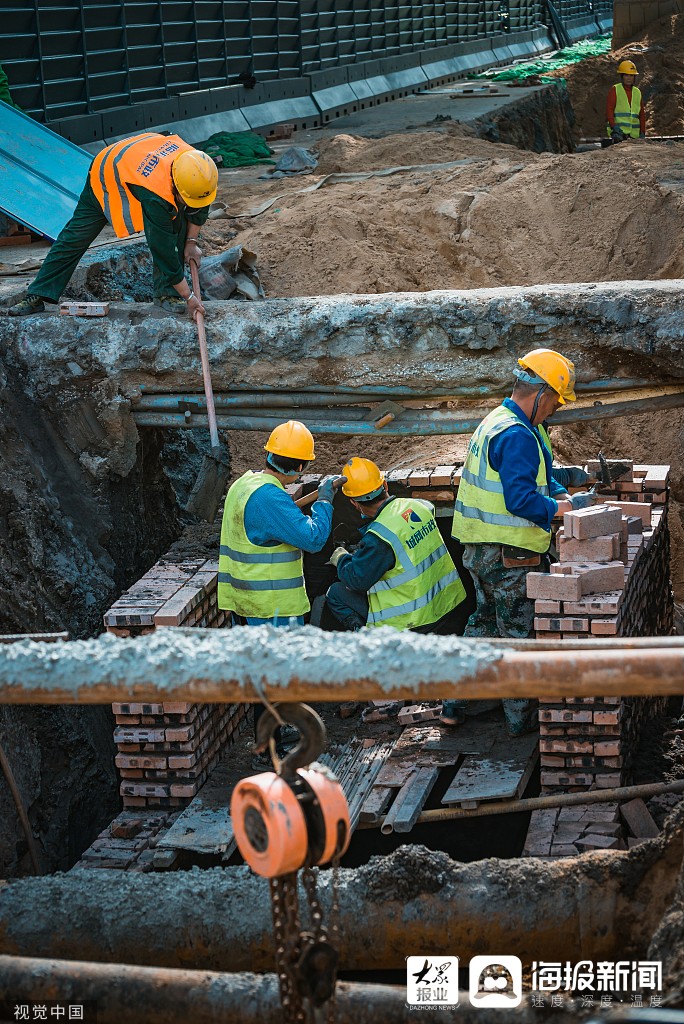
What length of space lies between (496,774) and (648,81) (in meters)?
22.3

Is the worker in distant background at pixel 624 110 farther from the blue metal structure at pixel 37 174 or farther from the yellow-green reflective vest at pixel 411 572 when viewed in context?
the yellow-green reflective vest at pixel 411 572

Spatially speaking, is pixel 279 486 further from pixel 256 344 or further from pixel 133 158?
pixel 133 158

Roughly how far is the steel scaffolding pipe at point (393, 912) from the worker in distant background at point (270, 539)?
1.89 m

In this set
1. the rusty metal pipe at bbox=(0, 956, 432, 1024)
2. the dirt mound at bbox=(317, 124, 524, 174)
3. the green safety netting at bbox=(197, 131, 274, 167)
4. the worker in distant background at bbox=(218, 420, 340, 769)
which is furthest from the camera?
the green safety netting at bbox=(197, 131, 274, 167)

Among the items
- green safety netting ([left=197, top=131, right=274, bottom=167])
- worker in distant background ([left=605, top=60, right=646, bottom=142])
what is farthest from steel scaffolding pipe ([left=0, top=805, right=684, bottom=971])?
worker in distant background ([left=605, top=60, right=646, bottom=142])

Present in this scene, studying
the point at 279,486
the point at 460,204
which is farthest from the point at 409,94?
the point at 279,486

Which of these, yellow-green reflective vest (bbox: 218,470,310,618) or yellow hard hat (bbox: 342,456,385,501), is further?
yellow hard hat (bbox: 342,456,385,501)

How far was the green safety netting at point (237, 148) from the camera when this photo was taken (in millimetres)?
15117

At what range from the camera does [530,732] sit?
6.03m

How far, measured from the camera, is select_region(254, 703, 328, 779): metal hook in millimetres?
2863

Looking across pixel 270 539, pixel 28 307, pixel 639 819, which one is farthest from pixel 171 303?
pixel 639 819

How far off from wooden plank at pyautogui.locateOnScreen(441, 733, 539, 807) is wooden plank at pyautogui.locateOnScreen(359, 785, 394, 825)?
0.30m

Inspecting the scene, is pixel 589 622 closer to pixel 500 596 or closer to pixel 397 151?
pixel 500 596

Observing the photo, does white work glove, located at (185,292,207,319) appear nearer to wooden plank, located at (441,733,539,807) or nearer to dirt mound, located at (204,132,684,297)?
dirt mound, located at (204,132,684,297)
